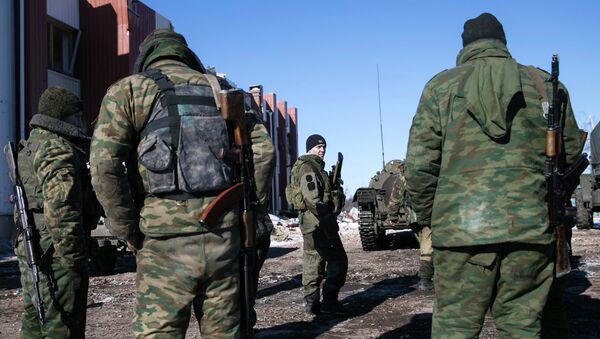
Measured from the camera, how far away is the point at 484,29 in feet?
11.1

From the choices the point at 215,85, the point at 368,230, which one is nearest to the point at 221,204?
the point at 215,85

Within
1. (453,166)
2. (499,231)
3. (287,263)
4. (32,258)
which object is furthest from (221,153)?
(287,263)

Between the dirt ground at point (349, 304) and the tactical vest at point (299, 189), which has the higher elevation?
the tactical vest at point (299, 189)

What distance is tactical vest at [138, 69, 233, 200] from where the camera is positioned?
118 inches

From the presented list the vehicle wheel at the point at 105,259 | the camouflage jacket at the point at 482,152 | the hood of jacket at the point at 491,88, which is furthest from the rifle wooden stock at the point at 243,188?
the vehicle wheel at the point at 105,259

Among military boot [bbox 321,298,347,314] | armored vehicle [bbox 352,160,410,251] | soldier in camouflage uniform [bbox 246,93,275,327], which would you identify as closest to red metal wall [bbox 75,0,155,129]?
→ armored vehicle [bbox 352,160,410,251]

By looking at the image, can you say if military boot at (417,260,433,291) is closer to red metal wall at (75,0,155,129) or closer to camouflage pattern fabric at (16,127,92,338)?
camouflage pattern fabric at (16,127,92,338)

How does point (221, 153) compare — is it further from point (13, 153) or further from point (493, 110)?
point (13, 153)

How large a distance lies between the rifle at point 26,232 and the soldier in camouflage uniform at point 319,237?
2.81 metres

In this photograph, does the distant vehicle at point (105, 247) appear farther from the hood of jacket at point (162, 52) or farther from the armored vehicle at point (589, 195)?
the armored vehicle at point (589, 195)

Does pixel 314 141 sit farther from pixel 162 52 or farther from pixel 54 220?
pixel 162 52

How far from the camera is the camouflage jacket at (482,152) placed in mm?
3064

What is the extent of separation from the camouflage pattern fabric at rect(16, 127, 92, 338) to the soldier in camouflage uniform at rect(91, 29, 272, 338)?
0.92 meters

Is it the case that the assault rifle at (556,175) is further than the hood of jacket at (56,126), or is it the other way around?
the hood of jacket at (56,126)
